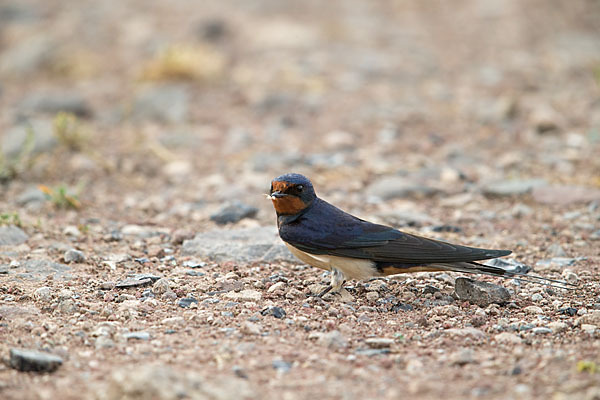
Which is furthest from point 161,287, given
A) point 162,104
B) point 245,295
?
point 162,104

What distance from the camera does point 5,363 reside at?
323 centimetres

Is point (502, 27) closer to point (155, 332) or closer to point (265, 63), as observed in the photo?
point (265, 63)

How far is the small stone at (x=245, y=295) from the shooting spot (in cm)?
411

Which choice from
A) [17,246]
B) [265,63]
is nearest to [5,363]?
[17,246]

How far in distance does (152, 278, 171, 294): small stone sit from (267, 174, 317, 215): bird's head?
80 cm

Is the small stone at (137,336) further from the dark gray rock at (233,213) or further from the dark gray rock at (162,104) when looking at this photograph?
the dark gray rock at (162,104)

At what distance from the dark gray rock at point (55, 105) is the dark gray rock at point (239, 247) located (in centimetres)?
399

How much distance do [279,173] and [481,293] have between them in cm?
320

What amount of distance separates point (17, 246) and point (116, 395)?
2.50 m

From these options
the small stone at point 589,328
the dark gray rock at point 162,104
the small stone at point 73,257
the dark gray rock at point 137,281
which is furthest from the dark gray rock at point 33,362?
the dark gray rock at point 162,104

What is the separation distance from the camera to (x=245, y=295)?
416cm

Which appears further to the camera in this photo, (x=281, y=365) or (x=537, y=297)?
(x=537, y=297)

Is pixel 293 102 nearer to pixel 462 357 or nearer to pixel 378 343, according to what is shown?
pixel 378 343

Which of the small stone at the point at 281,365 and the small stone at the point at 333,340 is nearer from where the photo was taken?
the small stone at the point at 281,365
